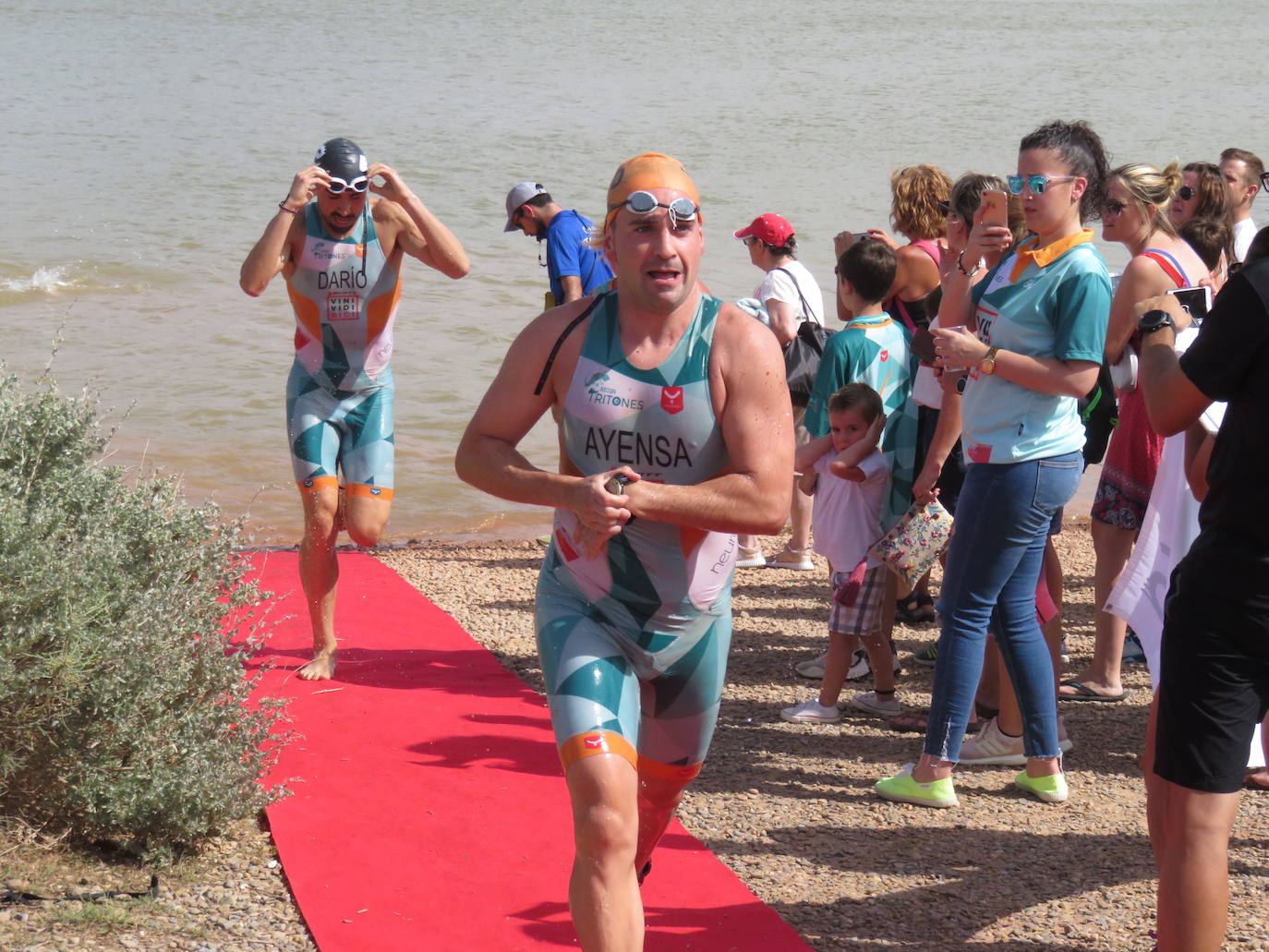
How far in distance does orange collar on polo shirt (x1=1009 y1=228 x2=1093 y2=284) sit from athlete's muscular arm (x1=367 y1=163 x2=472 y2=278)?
2.33m

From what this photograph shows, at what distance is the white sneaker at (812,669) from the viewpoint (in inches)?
236

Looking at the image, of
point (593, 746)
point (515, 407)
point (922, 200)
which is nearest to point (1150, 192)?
point (922, 200)

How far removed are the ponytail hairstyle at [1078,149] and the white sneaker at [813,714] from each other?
2.10 meters

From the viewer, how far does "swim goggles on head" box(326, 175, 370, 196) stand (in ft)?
18.3

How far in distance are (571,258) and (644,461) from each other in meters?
4.58

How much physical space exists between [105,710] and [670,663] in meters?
1.66

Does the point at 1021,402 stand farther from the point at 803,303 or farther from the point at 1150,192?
the point at 803,303

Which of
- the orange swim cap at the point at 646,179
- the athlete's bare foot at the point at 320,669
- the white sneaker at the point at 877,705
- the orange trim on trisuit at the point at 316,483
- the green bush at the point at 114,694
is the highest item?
the orange swim cap at the point at 646,179

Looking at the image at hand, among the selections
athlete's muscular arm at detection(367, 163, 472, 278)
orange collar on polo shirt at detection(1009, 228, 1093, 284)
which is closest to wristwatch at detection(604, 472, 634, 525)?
orange collar on polo shirt at detection(1009, 228, 1093, 284)

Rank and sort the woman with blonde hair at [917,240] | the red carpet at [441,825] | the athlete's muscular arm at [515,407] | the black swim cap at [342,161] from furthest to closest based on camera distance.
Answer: the woman with blonde hair at [917,240]
the black swim cap at [342,161]
the red carpet at [441,825]
the athlete's muscular arm at [515,407]

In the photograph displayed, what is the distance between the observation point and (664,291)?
10.2 ft

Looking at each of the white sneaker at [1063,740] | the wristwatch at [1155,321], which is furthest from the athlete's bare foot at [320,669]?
the wristwatch at [1155,321]

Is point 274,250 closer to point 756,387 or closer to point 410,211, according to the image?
point 410,211

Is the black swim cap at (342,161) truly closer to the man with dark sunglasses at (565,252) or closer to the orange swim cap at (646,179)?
the man with dark sunglasses at (565,252)
